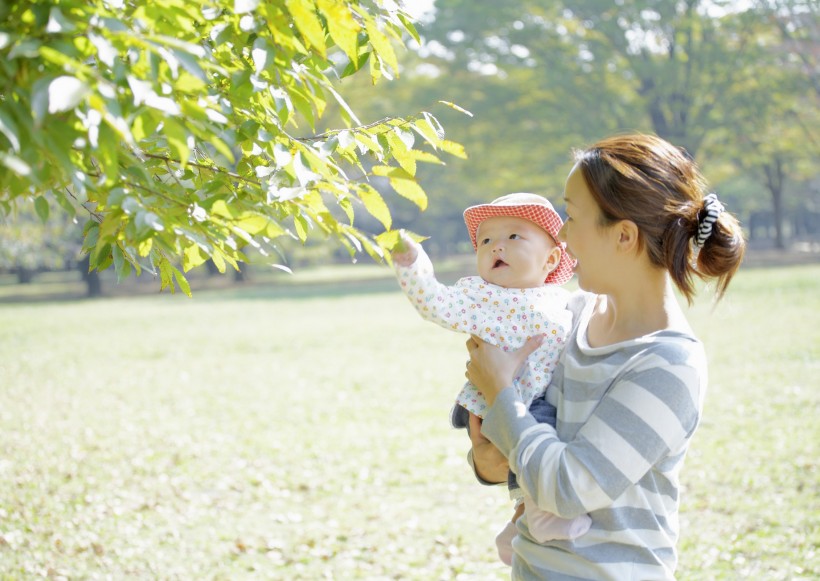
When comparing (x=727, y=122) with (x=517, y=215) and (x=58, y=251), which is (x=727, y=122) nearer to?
(x=58, y=251)

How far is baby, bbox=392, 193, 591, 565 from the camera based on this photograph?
2.22m

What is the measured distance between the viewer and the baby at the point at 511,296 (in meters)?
2.22

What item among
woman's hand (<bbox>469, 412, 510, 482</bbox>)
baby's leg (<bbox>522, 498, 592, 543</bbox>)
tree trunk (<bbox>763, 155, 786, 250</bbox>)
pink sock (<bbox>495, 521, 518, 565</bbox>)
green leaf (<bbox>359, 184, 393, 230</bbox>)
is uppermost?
tree trunk (<bbox>763, 155, 786, 250</bbox>)

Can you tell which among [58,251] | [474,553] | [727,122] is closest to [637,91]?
[727,122]

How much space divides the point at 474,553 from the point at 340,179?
12.7ft

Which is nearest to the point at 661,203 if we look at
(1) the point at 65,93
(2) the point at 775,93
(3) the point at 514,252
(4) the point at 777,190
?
(3) the point at 514,252

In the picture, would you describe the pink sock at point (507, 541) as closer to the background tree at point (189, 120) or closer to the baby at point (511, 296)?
the baby at point (511, 296)

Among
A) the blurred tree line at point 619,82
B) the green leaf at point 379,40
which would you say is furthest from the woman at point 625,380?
the blurred tree line at point 619,82

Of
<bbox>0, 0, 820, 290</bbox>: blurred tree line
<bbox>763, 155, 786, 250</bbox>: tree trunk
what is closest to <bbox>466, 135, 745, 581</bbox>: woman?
<bbox>0, 0, 820, 290</bbox>: blurred tree line

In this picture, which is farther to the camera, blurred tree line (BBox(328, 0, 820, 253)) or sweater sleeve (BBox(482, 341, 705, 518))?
blurred tree line (BBox(328, 0, 820, 253))

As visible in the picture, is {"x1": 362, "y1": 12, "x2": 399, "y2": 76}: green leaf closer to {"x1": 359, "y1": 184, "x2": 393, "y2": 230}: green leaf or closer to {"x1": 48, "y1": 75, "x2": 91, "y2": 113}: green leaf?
{"x1": 359, "y1": 184, "x2": 393, "y2": 230}: green leaf

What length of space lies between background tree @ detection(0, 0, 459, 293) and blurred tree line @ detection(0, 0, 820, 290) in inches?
1048

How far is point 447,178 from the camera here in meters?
45.0

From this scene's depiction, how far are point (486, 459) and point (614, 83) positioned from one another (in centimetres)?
3383
